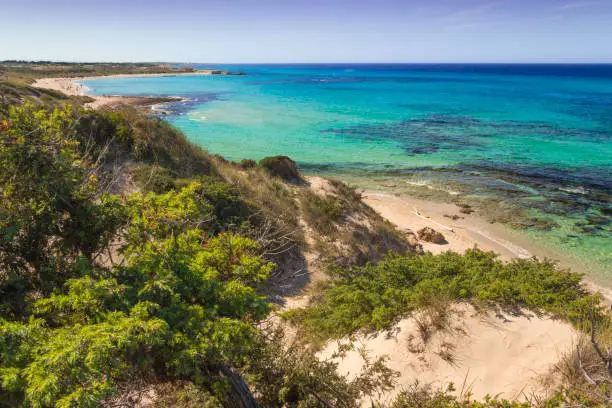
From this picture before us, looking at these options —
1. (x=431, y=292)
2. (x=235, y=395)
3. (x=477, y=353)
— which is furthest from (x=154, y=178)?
(x=477, y=353)

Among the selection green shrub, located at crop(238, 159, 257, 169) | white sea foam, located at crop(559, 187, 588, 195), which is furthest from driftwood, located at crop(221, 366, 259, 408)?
white sea foam, located at crop(559, 187, 588, 195)

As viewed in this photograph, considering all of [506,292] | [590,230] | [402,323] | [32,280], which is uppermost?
[32,280]

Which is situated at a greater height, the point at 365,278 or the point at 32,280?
the point at 32,280

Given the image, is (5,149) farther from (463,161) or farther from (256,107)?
(256,107)

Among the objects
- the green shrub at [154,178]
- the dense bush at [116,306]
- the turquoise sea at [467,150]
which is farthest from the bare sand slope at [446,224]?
the dense bush at [116,306]

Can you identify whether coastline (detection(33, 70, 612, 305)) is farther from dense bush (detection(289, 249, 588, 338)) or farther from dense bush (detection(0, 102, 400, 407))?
dense bush (detection(0, 102, 400, 407))

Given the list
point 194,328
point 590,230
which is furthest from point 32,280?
point 590,230
